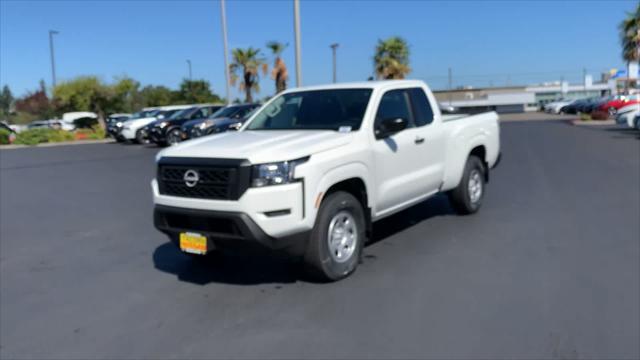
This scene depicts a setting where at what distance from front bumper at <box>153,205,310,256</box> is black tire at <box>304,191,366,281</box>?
11 cm

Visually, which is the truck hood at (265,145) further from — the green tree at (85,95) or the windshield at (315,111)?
the green tree at (85,95)

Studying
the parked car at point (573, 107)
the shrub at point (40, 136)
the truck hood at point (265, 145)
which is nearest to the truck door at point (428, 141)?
the truck hood at point (265, 145)

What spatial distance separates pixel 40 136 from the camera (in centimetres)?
2970

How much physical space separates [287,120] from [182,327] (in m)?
2.74

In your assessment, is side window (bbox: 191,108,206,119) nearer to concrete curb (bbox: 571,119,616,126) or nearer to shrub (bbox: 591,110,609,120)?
concrete curb (bbox: 571,119,616,126)

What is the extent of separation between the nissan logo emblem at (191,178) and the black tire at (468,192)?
3.83 meters

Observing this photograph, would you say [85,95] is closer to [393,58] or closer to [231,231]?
[393,58]

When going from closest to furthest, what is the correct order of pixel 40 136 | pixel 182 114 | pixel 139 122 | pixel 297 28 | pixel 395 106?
pixel 395 106
pixel 297 28
pixel 182 114
pixel 139 122
pixel 40 136

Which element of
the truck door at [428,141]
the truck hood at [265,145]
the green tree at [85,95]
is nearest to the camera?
the truck hood at [265,145]

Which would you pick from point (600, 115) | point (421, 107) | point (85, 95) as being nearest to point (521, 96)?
point (600, 115)

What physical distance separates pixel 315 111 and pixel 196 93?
58558mm

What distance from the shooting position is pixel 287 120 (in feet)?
20.3

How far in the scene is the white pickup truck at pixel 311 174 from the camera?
182 inches

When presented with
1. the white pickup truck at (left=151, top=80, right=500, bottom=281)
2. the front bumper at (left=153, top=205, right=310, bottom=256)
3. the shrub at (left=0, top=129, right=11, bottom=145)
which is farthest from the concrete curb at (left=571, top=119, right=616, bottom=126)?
the shrub at (left=0, top=129, right=11, bottom=145)
